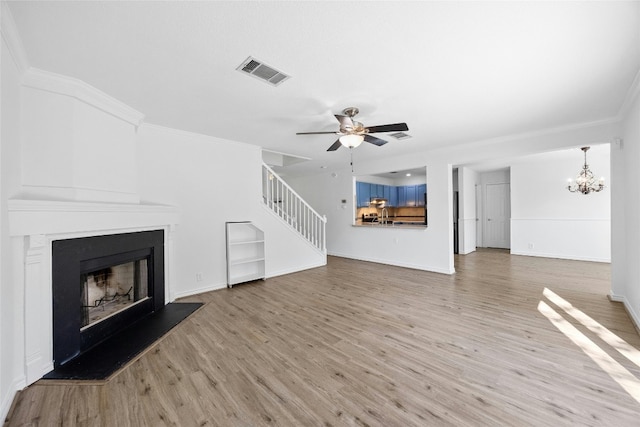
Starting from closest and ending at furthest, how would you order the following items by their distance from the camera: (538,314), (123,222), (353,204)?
(123,222)
(538,314)
(353,204)

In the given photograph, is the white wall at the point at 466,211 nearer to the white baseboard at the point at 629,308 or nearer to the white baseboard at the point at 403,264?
the white baseboard at the point at 403,264

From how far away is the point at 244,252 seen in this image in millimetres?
4953

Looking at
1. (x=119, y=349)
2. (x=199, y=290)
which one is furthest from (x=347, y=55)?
(x=199, y=290)

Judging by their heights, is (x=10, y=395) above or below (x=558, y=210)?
below

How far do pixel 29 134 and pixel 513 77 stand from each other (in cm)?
448

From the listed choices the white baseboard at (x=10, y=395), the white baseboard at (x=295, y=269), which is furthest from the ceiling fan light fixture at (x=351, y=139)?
the white baseboard at (x=10, y=395)

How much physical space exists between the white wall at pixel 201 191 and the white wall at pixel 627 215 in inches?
201

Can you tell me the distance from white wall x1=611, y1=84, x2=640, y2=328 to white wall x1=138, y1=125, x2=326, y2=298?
16.7 feet

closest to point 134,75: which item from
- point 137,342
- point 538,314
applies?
point 137,342

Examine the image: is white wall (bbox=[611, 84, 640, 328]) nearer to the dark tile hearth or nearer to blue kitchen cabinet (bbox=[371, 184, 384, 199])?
the dark tile hearth

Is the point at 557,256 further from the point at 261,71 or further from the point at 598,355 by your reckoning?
the point at 261,71

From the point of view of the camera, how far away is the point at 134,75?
2385 millimetres

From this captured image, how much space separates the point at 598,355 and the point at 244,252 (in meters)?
4.81

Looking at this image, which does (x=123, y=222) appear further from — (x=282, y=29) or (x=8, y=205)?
(x=282, y=29)
